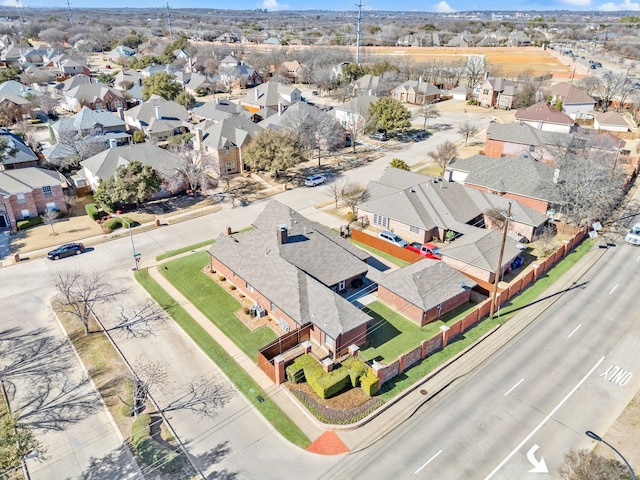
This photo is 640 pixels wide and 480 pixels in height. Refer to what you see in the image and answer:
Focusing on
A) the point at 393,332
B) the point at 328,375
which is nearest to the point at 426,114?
the point at 393,332

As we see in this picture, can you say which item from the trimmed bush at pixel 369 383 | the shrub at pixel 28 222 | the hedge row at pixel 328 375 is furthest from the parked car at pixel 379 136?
the trimmed bush at pixel 369 383

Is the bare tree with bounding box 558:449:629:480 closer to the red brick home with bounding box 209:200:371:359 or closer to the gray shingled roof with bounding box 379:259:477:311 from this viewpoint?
the gray shingled roof with bounding box 379:259:477:311

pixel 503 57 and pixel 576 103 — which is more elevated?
pixel 503 57

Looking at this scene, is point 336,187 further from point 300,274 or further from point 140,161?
point 300,274

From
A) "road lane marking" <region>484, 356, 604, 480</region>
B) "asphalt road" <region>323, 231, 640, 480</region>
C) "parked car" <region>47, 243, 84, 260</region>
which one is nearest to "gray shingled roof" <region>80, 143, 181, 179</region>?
"parked car" <region>47, 243, 84, 260</region>

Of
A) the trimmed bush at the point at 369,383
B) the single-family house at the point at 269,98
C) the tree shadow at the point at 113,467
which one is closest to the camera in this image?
the tree shadow at the point at 113,467

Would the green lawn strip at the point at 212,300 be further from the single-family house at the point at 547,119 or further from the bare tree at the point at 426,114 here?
the single-family house at the point at 547,119

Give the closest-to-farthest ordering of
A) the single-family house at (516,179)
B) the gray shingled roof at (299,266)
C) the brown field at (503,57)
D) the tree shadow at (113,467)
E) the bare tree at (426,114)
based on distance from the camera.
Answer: the tree shadow at (113,467) → the gray shingled roof at (299,266) → the single-family house at (516,179) → the bare tree at (426,114) → the brown field at (503,57)
